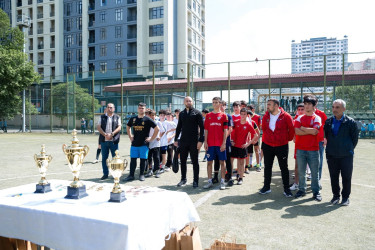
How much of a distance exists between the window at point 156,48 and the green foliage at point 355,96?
34.8 metres

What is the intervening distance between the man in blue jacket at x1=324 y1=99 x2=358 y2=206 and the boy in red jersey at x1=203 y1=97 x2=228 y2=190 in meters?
2.13

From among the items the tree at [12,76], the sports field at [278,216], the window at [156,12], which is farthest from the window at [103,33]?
the sports field at [278,216]

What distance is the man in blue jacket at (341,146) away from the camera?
18.0 feet

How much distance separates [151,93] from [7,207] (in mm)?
23766

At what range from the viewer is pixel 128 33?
171ft

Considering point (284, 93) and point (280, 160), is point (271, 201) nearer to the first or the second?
point (280, 160)

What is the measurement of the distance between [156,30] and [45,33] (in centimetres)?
2448

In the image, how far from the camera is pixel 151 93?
2619 cm

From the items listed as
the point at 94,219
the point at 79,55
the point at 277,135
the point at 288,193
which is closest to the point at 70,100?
the point at 277,135

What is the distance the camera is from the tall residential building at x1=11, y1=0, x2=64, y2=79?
58438 mm

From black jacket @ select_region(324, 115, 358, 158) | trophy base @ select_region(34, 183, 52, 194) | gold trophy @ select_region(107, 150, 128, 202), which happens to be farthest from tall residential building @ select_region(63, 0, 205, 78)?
gold trophy @ select_region(107, 150, 128, 202)

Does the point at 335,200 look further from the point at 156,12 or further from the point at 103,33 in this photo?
the point at 103,33

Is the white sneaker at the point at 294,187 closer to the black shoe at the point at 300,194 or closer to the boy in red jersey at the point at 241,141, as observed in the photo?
the black shoe at the point at 300,194

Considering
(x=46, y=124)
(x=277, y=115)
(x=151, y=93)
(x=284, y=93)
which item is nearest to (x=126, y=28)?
(x=46, y=124)
